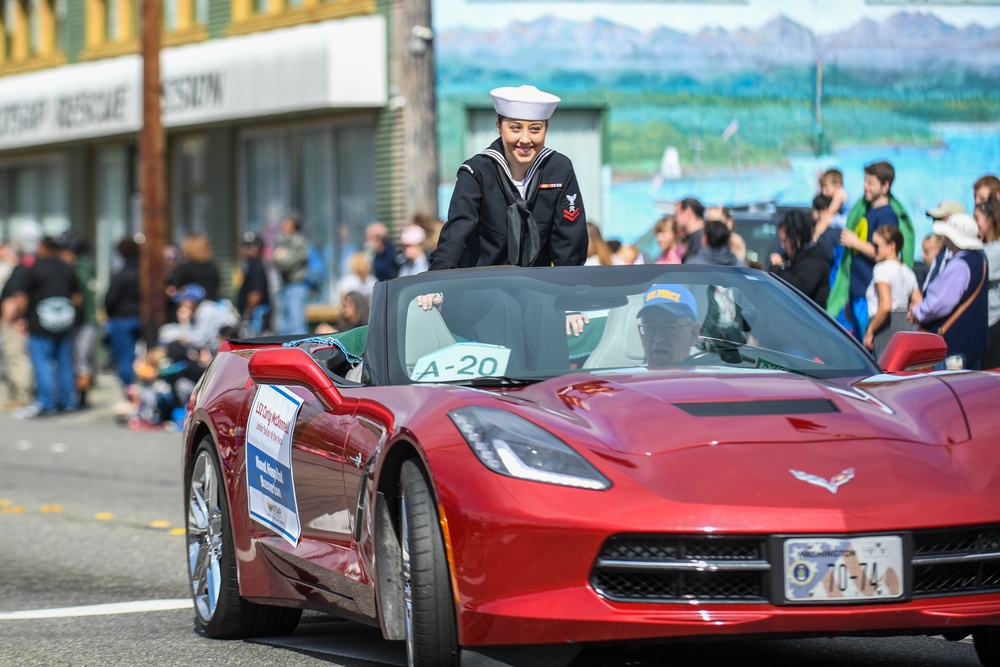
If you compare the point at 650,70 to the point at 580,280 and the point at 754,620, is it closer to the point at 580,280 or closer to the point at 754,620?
the point at 580,280

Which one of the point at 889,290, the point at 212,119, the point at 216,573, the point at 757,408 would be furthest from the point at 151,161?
the point at 757,408

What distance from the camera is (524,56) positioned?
22094 millimetres

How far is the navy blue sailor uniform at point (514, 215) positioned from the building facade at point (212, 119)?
1552cm

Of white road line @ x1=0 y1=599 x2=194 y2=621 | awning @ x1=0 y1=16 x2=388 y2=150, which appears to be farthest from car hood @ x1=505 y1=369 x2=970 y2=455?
awning @ x1=0 y1=16 x2=388 y2=150

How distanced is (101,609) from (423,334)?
258 cm

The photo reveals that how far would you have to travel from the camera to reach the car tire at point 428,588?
4.84 metres

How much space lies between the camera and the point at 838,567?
4520 millimetres

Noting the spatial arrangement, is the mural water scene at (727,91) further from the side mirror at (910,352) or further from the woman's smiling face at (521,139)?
the side mirror at (910,352)

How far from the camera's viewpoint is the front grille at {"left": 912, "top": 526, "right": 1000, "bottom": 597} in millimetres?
4605

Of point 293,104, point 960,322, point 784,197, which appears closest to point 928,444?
point 960,322

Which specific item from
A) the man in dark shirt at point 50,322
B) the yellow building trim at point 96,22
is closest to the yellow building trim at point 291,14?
the man in dark shirt at point 50,322

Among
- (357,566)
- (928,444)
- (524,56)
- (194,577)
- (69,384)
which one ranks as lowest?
(69,384)

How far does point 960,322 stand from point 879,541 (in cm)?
694

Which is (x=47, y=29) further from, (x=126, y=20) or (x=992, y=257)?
(x=992, y=257)
